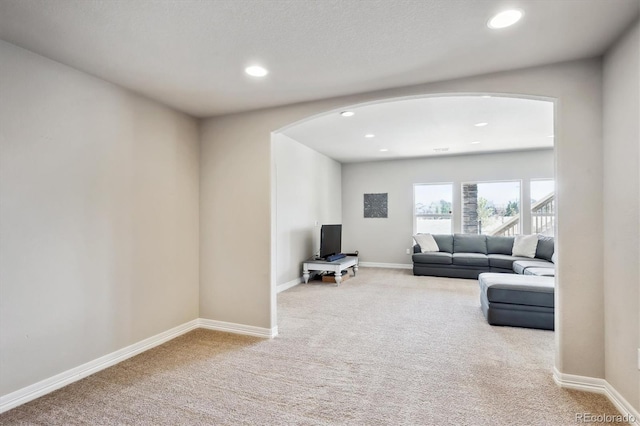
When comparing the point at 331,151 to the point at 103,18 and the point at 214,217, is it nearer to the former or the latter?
the point at 214,217

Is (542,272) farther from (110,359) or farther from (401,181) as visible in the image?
(110,359)

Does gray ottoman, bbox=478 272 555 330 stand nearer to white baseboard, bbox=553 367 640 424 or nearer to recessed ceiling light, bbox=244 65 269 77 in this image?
white baseboard, bbox=553 367 640 424

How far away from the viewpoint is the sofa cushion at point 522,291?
3.47 m

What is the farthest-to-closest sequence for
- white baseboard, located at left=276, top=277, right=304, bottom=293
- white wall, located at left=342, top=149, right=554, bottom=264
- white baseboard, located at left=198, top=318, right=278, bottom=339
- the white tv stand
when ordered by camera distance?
white wall, located at left=342, top=149, right=554, bottom=264 → the white tv stand → white baseboard, located at left=276, top=277, right=304, bottom=293 → white baseboard, located at left=198, top=318, right=278, bottom=339

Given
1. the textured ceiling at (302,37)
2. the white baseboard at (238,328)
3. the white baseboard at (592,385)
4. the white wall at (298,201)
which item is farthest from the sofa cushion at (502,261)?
the white baseboard at (238,328)

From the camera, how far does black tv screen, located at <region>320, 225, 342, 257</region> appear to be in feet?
20.0

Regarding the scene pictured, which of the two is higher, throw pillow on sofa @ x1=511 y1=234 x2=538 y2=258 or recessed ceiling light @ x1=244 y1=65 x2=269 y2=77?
recessed ceiling light @ x1=244 y1=65 x2=269 y2=77

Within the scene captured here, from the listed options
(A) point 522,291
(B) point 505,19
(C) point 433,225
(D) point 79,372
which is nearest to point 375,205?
(C) point 433,225

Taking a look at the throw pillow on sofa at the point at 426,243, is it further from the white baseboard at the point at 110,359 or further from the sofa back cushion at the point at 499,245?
the white baseboard at the point at 110,359

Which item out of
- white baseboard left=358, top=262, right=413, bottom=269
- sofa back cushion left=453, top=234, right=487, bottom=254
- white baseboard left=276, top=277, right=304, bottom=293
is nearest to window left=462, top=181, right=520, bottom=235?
sofa back cushion left=453, top=234, right=487, bottom=254

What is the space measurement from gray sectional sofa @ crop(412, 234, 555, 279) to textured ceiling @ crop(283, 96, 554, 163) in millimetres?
1900

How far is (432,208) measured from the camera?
7.55 m

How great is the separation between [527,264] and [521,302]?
2.17 meters

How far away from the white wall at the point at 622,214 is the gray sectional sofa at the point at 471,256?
3732 mm
